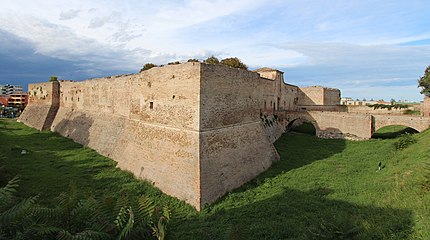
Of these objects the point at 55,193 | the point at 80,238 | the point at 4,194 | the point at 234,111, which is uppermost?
the point at 234,111

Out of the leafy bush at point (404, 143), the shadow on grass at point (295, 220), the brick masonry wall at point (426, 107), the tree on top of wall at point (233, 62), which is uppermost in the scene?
the tree on top of wall at point (233, 62)

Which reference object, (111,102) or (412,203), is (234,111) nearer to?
(412,203)

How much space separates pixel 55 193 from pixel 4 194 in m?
7.07

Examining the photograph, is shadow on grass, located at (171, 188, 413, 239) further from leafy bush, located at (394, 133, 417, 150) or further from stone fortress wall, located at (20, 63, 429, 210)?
leafy bush, located at (394, 133, 417, 150)

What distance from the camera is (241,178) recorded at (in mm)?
11117

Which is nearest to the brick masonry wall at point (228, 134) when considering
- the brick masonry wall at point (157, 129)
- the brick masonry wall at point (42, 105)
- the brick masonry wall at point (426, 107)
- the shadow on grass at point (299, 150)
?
the brick masonry wall at point (157, 129)

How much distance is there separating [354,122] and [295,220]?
14.7 metres

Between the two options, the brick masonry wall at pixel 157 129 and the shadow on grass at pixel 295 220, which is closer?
the shadow on grass at pixel 295 220

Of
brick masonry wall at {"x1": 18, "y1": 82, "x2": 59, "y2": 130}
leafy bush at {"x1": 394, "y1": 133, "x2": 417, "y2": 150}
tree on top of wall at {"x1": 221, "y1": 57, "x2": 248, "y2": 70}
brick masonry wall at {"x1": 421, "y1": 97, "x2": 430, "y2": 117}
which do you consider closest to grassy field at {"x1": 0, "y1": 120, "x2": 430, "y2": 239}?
leafy bush at {"x1": 394, "y1": 133, "x2": 417, "y2": 150}

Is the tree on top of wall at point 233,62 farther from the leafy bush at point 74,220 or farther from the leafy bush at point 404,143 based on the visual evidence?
the leafy bush at point 74,220

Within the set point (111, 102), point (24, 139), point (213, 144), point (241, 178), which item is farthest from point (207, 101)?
point (24, 139)

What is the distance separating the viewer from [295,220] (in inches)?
302

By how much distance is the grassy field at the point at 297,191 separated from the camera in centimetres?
646

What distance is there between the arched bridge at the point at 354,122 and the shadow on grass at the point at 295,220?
1183 centimetres
